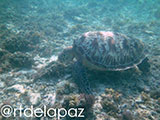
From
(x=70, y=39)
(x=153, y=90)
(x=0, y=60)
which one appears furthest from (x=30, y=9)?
(x=153, y=90)

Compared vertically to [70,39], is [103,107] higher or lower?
lower

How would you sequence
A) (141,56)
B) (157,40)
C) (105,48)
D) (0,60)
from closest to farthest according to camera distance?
(105,48) < (141,56) < (0,60) < (157,40)

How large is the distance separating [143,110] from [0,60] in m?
7.38

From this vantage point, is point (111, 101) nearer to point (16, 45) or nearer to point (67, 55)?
point (67, 55)

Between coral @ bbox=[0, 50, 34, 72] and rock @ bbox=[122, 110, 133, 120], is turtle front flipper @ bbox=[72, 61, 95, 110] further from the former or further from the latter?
coral @ bbox=[0, 50, 34, 72]

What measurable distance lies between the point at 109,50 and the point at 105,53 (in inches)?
10.1

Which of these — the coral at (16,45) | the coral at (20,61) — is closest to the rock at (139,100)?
the coral at (20,61)

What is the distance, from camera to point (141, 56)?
5953 millimetres

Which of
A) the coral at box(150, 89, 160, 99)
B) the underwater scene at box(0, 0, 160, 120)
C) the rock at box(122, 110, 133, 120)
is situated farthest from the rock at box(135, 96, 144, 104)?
the rock at box(122, 110, 133, 120)

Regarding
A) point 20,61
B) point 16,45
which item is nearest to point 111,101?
point 20,61

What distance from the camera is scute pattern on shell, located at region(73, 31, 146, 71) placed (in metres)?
5.28

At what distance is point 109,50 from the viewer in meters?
5.44

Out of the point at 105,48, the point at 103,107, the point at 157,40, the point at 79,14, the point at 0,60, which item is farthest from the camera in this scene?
the point at 79,14

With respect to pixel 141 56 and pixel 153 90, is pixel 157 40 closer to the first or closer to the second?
pixel 141 56
